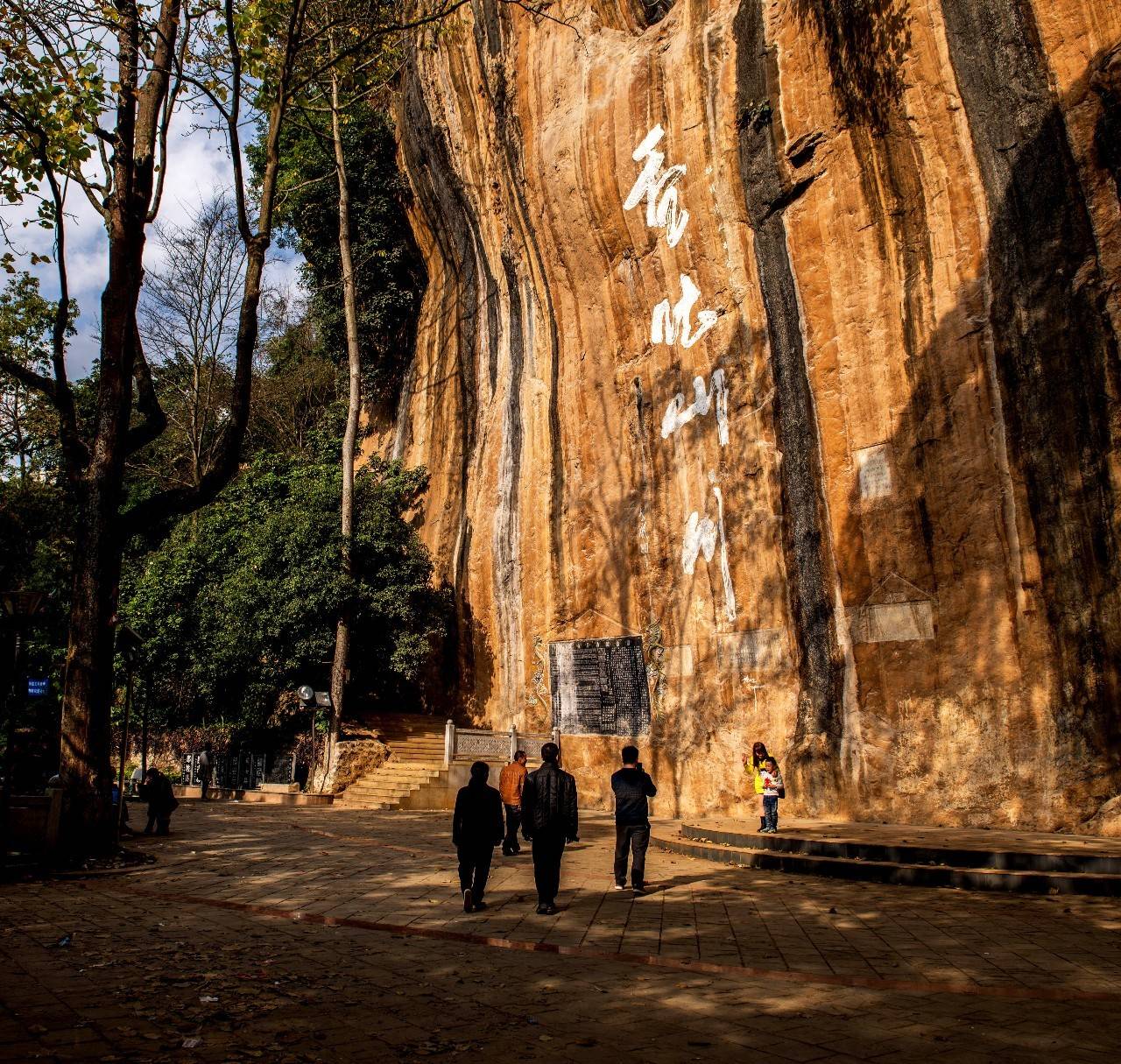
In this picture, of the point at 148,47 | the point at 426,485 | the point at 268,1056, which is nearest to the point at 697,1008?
the point at 268,1056

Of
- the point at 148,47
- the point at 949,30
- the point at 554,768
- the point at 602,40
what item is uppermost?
the point at 602,40

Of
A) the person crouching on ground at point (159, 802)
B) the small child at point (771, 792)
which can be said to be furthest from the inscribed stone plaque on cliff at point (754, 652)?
the person crouching on ground at point (159, 802)

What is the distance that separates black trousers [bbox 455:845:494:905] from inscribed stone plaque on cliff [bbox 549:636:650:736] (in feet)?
30.5

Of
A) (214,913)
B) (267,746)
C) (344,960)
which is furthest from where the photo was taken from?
(267,746)

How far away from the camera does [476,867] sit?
6.92 m

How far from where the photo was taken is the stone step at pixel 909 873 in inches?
280

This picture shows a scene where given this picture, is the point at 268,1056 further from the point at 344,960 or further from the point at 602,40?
the point at 602,40

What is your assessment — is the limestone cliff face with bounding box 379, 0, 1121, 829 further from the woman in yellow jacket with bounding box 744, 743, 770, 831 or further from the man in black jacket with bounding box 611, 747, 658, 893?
the man in black jacket with bounding box 611, 747, 658, 893

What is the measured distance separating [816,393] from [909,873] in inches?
303

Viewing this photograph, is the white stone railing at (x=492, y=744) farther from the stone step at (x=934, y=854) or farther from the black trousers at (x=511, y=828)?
the stone step at (x=934, y=854)

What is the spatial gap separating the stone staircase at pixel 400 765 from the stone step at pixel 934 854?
817 centimetres

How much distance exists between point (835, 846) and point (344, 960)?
557 centimetres

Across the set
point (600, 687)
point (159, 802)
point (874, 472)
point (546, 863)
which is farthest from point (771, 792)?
point (159, 802)

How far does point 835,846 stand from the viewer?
355 inches
